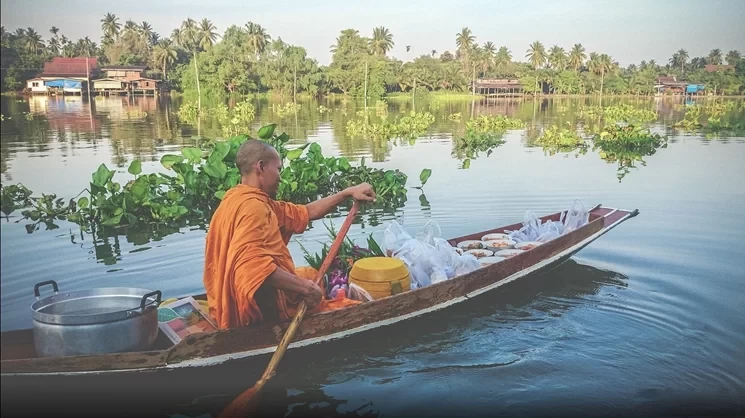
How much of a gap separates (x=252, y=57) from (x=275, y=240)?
17.3 m

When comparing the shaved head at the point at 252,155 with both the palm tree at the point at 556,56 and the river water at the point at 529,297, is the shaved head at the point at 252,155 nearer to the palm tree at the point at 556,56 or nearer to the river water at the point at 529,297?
the river water at the point at 529,297

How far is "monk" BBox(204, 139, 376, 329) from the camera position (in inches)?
95.1

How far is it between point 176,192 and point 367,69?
18435mm

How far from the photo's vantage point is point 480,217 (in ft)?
20.0

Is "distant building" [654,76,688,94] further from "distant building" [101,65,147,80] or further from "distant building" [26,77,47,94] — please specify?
"distant building" [26,77,47,94]

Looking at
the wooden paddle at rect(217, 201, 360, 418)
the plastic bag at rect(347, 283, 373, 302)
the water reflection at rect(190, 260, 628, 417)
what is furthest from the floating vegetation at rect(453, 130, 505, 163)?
the wooden paddle at rect(217, 201, 360, 418)

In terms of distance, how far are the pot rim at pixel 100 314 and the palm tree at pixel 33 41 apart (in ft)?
3.49

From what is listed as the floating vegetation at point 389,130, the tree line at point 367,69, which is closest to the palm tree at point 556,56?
the tree line at point 367,69

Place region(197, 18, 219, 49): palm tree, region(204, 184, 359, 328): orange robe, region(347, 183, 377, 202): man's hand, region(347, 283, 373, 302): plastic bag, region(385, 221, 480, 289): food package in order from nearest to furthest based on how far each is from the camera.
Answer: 1. region(204, 184, 359, 328): orange robe
2. region(347, 183, 377, 202): man's hand
3. region(347, 283, 373, 302): plastic bag
4. region(385, 221, 480, 289): food package
5. region(197, 18, 219, 49): palm tree

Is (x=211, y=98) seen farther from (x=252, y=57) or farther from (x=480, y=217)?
(x=480, y=217)

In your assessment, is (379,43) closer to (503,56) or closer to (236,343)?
(503,56)

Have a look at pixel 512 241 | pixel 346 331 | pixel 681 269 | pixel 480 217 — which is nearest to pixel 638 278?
pixel 681 269

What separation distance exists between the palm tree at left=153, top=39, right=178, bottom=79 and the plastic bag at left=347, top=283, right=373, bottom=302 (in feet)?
37.7

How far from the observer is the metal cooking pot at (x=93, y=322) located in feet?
7.45
